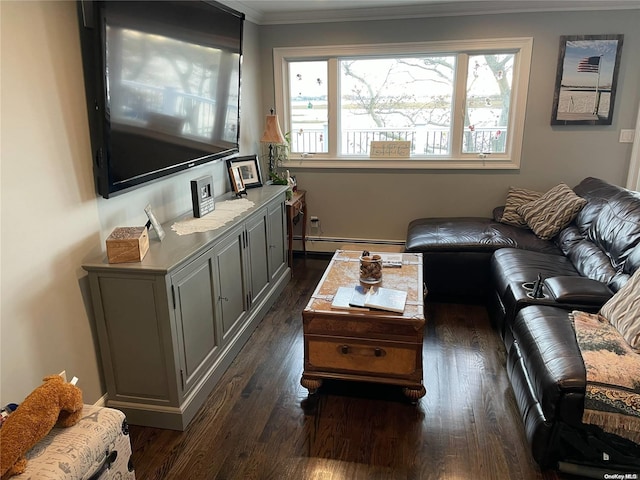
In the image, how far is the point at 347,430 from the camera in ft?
7.45

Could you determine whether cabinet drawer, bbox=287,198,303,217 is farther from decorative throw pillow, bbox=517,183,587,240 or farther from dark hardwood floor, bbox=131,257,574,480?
decorative throw pillow, bbox=517,183,587,240

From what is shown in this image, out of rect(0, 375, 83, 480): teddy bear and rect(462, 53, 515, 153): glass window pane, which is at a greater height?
rect(462, 53, 515, 153): glass window pane

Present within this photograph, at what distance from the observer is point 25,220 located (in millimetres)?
1838

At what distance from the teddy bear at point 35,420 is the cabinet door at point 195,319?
66 cm

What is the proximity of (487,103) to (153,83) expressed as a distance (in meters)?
3.05

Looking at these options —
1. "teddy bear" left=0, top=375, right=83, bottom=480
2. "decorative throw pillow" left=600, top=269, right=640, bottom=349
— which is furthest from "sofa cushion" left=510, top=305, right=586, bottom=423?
"teddy bear" left=0, top=375, right=83, bottom=480

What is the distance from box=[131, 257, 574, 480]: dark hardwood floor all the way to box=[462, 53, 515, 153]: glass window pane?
2.15 metres

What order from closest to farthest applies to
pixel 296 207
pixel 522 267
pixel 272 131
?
1. pixel 522 267
2. pixel 272 131
3. pixel 296 207

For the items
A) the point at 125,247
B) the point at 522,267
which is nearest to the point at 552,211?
the point at 522,267

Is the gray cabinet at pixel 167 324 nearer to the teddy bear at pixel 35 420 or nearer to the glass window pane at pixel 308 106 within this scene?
the teddy bear at pixel 35 420

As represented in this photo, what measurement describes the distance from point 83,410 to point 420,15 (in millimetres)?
3898

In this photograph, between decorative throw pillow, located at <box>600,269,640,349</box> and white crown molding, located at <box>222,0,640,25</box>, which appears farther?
white crown molding, located at <box>222,0,640,25</box>

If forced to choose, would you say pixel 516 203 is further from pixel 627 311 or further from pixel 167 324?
pixel 167 324

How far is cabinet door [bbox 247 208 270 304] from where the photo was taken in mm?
3146
